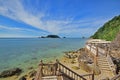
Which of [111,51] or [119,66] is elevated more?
[111,51]

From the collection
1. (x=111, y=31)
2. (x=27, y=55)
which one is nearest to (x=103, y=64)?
(x=27, y=55)

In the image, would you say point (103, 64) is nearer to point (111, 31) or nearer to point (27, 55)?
point (27, 55)

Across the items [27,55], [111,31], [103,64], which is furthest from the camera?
[111,31]

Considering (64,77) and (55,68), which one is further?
(55,68)

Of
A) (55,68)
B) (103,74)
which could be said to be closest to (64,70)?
(55,68)

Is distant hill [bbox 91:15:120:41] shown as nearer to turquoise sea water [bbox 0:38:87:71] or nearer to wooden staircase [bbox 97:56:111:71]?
turquoise sea water [bbox 0:38:87:71]

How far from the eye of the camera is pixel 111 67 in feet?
57.9

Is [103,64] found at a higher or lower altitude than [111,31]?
lower

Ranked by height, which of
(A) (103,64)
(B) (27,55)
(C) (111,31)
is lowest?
(B) (27,55)

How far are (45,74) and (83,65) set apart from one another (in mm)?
10030

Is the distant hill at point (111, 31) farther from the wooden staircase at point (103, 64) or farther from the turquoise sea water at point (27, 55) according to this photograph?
the wooden staircase at point (103, 64)

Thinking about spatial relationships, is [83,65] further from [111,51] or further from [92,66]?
[111,51]

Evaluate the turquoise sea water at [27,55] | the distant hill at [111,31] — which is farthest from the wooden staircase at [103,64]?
the distant hill at [111,31]

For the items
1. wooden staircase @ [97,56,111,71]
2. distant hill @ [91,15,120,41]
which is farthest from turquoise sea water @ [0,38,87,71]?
wooden staircase @ [97,56,111,71]
